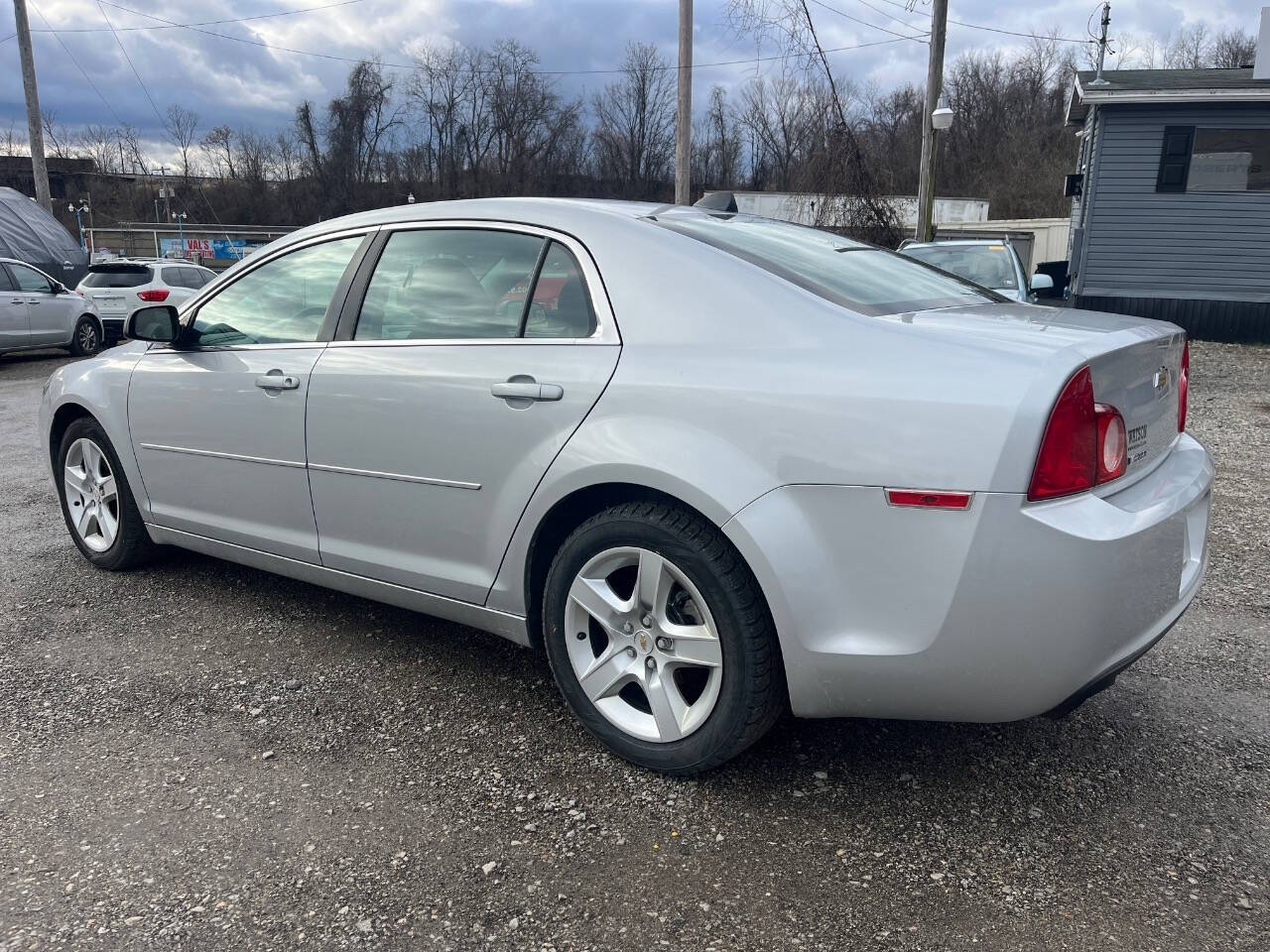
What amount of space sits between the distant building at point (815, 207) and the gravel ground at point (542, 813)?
10889 mm

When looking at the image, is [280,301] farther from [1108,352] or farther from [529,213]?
[1108,352]

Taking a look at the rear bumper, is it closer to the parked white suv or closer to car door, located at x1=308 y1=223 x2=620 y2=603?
car door, located at x1=308 y1=223 x2=620 y2=603

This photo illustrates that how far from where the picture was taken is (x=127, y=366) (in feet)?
13.9

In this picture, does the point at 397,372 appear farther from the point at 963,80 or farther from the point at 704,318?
the point at 963,80

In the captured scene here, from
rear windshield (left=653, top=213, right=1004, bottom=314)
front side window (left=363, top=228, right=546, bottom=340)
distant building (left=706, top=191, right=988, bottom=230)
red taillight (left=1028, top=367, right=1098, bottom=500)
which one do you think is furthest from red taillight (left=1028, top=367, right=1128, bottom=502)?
distant building (left=706, top=191, right=988, bottom=230)

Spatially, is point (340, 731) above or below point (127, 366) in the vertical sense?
below

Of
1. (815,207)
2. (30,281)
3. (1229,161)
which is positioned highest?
(1229,161)

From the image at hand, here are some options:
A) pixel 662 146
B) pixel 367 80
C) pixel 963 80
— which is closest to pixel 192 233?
pixel 367 80

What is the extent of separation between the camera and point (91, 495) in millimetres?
4590

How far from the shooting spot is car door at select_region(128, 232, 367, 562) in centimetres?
354

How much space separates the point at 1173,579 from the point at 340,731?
2.41 metres

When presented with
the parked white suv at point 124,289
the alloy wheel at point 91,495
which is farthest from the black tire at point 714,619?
the parked white suv at point 124,289

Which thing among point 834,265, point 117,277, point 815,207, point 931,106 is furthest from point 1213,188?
point 117,277

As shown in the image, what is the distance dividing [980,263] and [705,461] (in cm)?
936
